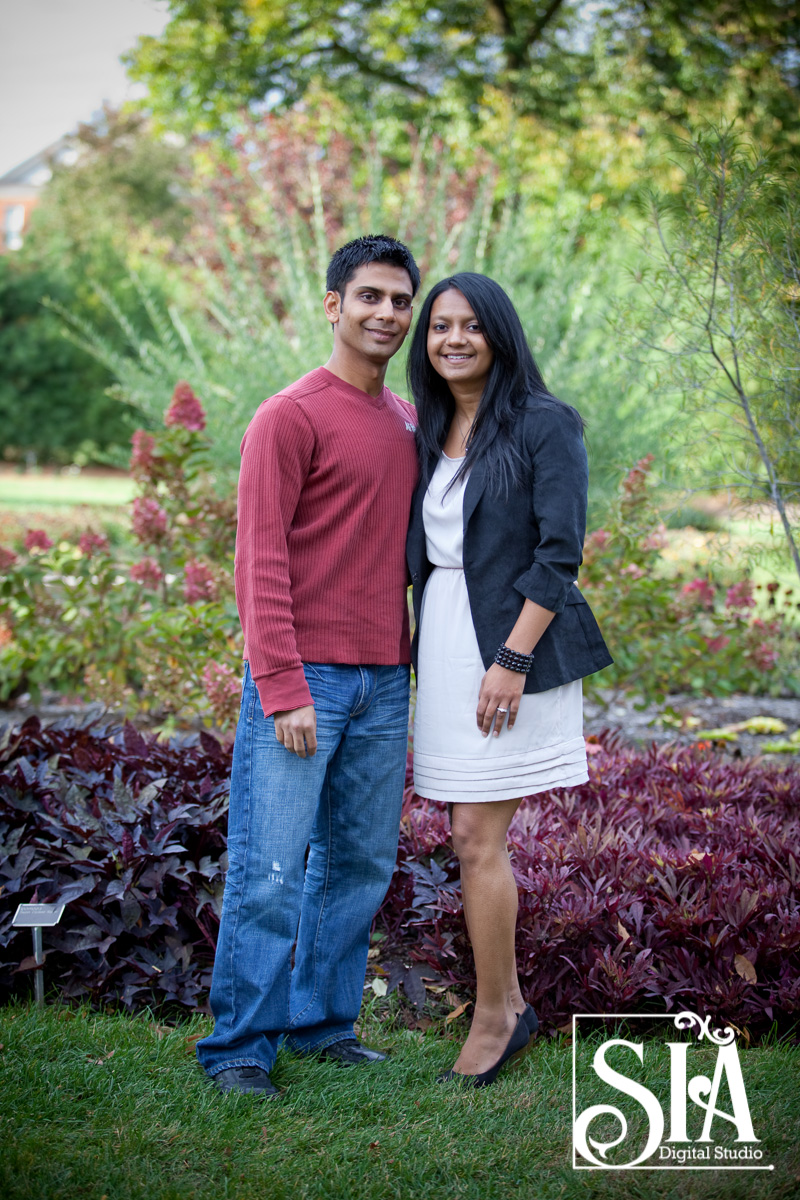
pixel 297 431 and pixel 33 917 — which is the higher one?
pixel 297 431

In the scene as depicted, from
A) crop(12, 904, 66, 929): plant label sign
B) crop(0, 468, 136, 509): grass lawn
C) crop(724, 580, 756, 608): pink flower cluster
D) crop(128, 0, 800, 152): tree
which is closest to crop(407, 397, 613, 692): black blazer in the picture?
crop(12, 904, 66, 929): plant label sign

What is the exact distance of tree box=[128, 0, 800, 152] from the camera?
12.6 metres

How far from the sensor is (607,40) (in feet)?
42.2

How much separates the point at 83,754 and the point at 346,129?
11.3 metres

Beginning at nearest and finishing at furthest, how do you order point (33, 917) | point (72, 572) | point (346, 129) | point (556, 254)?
point (33, 917) < point (72, 572) < point (556, 254) < point (346, 129)

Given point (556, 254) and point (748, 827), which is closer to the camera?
point (748, 827)

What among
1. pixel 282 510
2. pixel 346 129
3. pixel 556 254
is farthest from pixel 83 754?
pixel 346 129

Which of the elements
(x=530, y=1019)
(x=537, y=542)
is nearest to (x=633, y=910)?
(x=530, y=1019)

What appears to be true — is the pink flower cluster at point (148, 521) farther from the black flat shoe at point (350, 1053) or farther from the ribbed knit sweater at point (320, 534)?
the black flat shoe at point (350, 1053)

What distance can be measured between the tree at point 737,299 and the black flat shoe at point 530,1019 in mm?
1942

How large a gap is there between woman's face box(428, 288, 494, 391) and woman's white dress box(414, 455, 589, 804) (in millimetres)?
224

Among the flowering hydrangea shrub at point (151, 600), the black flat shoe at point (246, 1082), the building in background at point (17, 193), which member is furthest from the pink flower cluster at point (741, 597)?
the building in background at point (17, 193)

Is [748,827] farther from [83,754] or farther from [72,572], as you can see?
[72,572]

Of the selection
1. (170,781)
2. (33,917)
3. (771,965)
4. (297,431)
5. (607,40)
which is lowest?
(771,965)
